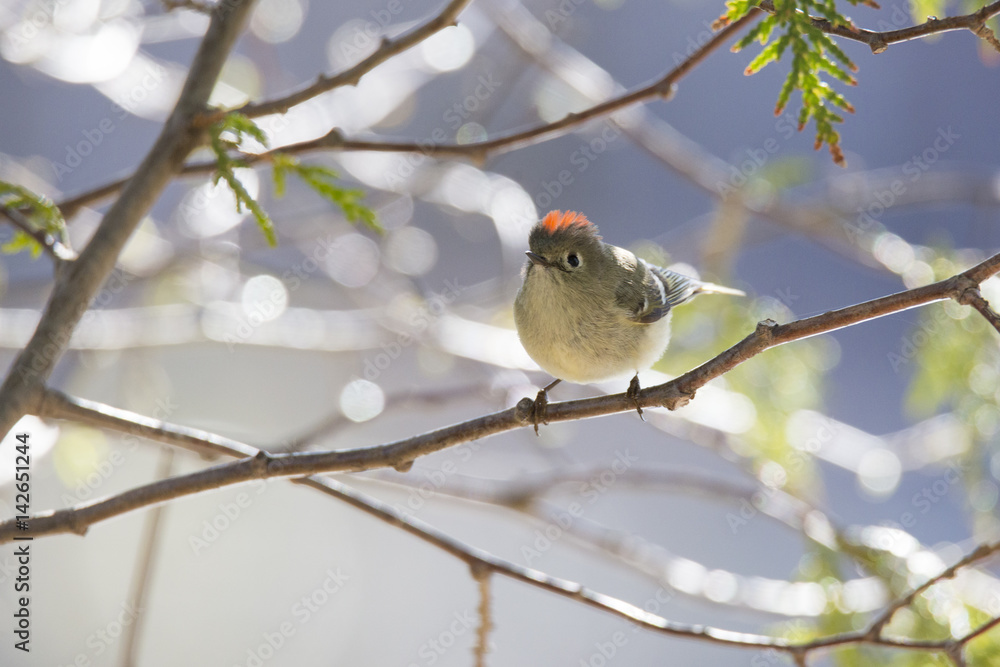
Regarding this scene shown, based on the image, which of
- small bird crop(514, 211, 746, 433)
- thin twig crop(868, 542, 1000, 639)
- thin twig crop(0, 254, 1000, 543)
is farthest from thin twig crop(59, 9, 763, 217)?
thin twig crop(868, 542, 1000, 639)

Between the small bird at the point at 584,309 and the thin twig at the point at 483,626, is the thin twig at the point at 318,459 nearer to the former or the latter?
the thin twig at the point at 483,626

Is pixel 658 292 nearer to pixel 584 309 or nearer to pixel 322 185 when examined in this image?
pixel 584 309

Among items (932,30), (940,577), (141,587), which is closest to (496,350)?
(141,587)

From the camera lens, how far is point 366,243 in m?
3.09

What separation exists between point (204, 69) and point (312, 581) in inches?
87.3

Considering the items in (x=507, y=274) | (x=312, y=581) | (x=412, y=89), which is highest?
(x=412, y=89)

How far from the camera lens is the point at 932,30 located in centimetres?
86

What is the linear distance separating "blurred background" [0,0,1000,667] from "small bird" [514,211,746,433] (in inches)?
12.0

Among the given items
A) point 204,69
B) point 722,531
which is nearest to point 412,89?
point 204,69

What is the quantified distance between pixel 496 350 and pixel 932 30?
1.75 m

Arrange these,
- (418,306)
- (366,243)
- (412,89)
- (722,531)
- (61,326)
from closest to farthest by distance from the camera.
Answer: (61,326), (418,306), (412,89), (366,243), (722,531)

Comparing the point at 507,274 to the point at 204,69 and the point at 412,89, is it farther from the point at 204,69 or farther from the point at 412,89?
the point at 204,69

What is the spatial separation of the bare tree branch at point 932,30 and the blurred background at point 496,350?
1.58ft

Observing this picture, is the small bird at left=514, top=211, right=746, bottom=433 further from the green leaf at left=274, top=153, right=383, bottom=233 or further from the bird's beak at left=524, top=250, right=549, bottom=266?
the green leaf at left=274, top=153, right=383, bottom=233
